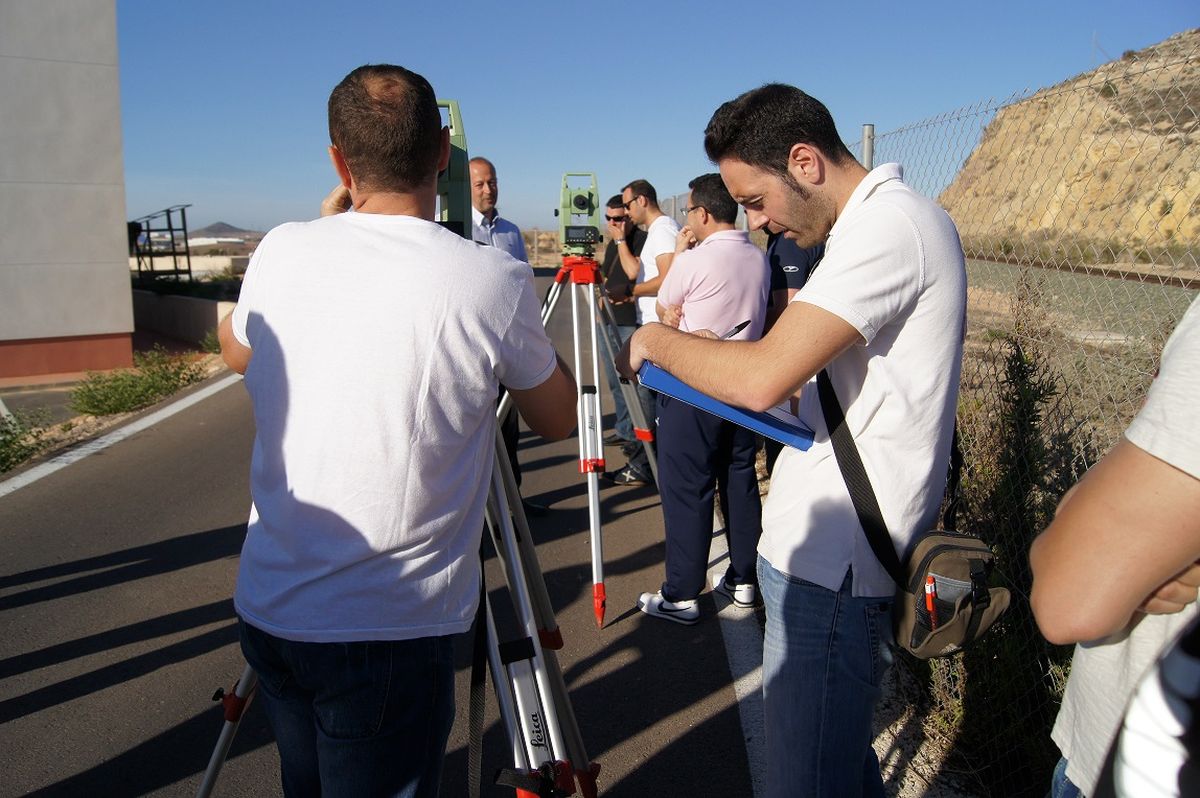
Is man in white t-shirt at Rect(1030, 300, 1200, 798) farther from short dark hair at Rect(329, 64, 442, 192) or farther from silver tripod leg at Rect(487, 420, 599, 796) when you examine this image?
short dark hair at Rect(329, 64, 442, 192)

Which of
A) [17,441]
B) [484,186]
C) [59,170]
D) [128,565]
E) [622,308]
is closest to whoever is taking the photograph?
[128,565]

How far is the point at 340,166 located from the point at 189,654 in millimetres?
2839

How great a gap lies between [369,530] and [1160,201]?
2.45 metres

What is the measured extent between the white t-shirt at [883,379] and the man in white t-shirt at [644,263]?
4.02 metres

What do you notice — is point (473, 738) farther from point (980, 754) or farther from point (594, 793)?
point (980, 754)

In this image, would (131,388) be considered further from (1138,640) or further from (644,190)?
(1138,640)

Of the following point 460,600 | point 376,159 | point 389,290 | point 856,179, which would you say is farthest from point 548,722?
point 856,179

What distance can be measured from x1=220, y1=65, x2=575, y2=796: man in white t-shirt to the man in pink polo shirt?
229 cm

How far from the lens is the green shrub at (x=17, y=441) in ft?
21.6

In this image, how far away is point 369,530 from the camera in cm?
156


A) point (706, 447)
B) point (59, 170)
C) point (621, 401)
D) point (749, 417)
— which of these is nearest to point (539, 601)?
point (749, 417)

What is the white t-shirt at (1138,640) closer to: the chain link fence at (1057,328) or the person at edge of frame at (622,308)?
the chain link fence at (1057,328)

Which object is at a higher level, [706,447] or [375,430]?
[375,430]

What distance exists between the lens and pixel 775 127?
1.84m
